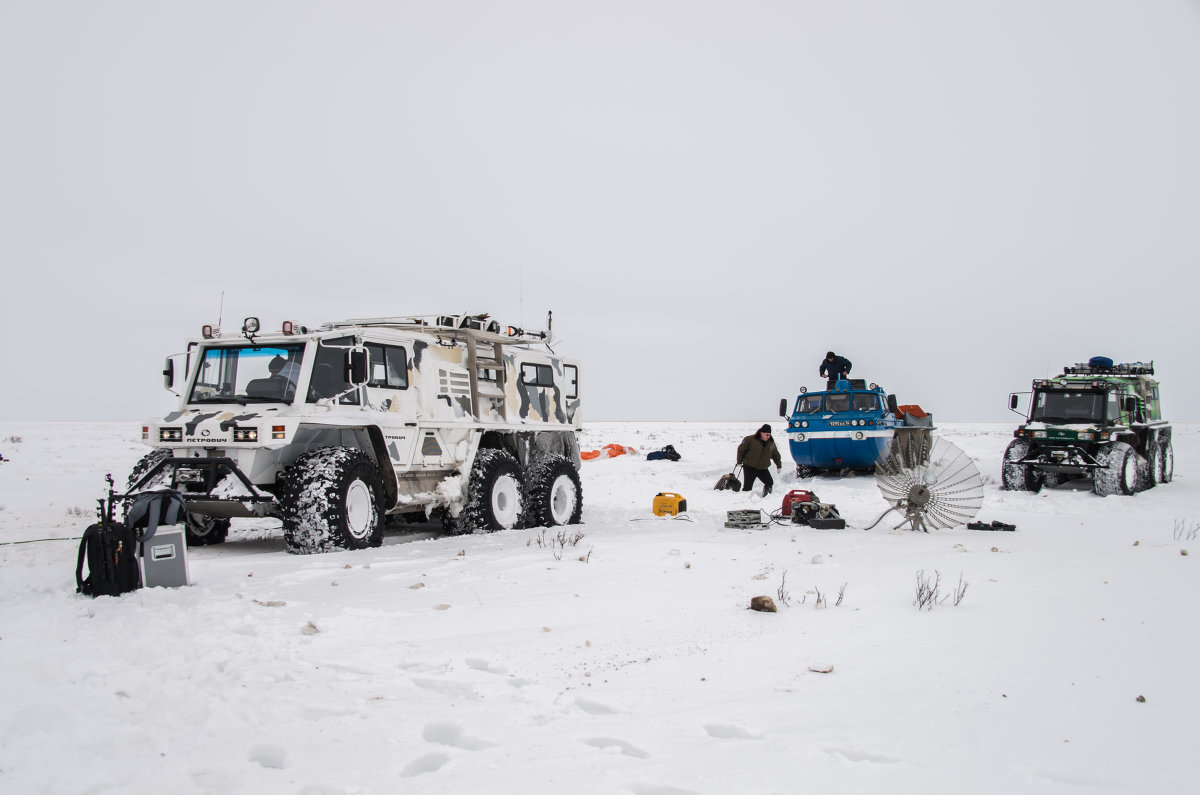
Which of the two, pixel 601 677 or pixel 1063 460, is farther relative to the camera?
pixel 1063 460

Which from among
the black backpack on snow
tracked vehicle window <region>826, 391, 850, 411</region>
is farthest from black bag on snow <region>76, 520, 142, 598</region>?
tracked vehicle window <region>826, 391, 850, 411</region>

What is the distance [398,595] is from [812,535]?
5.76 m

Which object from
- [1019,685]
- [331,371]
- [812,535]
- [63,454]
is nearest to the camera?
[1019,685]

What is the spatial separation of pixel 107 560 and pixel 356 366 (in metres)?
3.58

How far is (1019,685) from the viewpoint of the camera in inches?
158

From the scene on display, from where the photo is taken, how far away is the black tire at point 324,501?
26.1 ft

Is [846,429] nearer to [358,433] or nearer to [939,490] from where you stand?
[939,490]

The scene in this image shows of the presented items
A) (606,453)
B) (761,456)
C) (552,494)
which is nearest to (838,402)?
(761,456)

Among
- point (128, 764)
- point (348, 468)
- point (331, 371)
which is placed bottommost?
point (128, 764)

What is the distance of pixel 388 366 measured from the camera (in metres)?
9.65

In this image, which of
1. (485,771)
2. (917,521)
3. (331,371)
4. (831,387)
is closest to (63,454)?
(331,371)

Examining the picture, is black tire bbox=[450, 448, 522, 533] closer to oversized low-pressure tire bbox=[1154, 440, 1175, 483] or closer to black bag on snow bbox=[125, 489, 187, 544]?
black bag on snow bbox=[125, 489, 187, 544]

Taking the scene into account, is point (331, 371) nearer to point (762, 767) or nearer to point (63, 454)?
point (762, 767)

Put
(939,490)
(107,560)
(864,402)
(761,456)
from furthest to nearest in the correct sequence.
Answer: (864,402) < (761,456) < (939,490) < (107,560)
